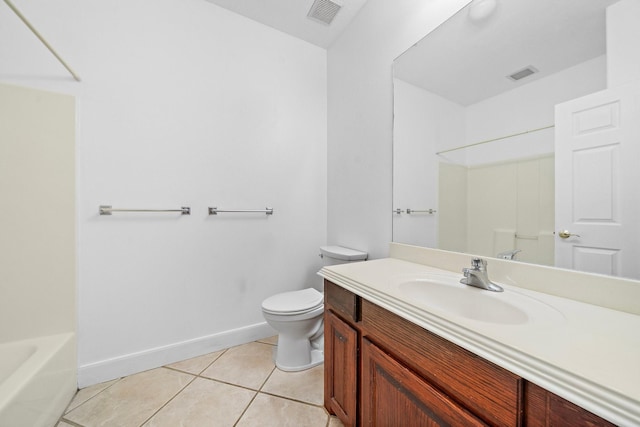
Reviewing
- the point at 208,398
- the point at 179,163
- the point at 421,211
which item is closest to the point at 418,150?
the point at 421,211

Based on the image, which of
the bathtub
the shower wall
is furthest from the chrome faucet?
the shower wall

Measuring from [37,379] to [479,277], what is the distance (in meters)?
1.83

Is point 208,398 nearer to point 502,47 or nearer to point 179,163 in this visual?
point 179,163

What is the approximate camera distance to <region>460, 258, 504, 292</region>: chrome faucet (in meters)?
0.88

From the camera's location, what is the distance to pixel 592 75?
77cm

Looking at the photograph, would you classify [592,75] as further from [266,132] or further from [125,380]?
[125,380]

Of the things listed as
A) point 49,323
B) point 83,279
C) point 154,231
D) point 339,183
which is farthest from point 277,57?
point 49,323

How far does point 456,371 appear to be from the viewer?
0.60 m

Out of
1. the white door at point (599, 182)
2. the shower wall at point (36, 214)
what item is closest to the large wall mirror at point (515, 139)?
the white door at point (599, 182)

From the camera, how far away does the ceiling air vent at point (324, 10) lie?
172cm

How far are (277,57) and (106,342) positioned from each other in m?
2.29

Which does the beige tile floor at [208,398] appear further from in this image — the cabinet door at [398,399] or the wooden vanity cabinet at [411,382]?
the cabinet door at [398,399]

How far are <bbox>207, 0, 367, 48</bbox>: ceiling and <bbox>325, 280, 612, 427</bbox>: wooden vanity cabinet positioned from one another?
1.90 meters

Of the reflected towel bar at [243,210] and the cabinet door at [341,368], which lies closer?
the cabinet door at [341,368]
